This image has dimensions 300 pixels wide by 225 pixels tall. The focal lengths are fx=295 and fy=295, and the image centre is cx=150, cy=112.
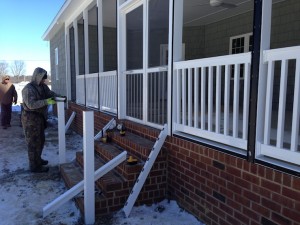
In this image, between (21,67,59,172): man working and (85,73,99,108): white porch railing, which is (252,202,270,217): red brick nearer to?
(21,67,59,172): man working

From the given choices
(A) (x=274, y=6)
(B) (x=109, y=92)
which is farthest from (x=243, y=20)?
(B) (x=109, y=92)

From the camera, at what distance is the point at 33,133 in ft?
16.5

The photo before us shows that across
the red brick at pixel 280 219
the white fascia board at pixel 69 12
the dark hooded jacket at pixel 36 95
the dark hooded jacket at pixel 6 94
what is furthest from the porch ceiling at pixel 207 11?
the dark hooded jacket at pixel 6 94

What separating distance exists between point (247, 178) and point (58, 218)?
218 centimetres

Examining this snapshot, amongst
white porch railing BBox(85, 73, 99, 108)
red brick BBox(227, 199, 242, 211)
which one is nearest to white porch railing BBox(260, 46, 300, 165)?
red brick BBox(227, 199, 242, 211)

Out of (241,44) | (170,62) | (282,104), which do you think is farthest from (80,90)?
(282,104)

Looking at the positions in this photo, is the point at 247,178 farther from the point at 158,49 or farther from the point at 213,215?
the point at 158,49

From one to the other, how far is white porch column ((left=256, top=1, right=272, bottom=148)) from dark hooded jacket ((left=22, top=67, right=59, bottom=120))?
356 centimetres

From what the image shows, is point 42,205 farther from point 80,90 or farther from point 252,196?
point 80,90

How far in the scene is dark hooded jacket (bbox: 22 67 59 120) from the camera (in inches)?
191

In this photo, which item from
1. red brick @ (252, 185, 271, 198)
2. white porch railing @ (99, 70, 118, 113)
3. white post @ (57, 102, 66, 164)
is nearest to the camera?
red brick @ (252, 185, 271, 198)

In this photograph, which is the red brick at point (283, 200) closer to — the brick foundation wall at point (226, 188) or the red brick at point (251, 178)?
the brick foundation wall at point (226, 188)

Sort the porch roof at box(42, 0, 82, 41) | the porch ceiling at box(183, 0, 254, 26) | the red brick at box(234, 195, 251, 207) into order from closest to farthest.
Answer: the red brick at box(234, 195, 251, 207) → the porch ceiling at box(183, 0, 254, 26) → the porch roof at box(42, 0, 82, 41)

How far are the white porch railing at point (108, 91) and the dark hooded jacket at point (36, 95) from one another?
4.34ft
